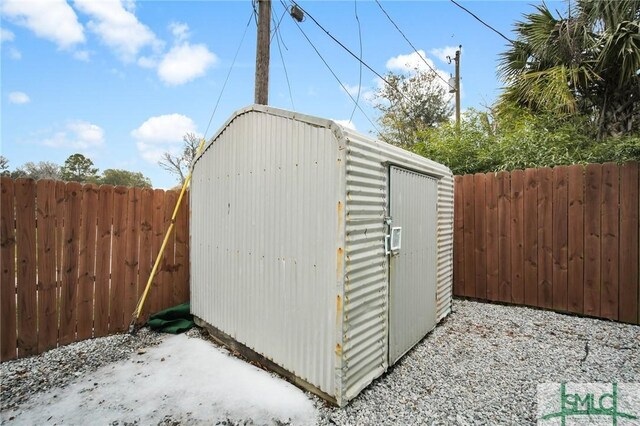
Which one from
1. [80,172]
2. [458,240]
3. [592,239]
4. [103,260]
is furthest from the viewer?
[80,172]

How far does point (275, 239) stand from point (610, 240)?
13.6 ft

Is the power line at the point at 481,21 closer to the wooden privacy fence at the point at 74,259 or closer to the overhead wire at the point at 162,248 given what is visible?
the overhead wire at the point at 162,248

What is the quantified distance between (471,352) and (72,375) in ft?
12.1

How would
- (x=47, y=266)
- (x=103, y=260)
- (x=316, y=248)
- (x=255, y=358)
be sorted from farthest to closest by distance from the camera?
1. (x=103, y=260)
2. (x=47, y=266)
3. (x=255, y=358)
4. (x=316, y=248)

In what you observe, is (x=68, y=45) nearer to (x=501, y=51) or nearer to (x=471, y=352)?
Answer: (x=471, y=352)

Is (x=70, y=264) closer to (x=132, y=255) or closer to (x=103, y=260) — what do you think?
(x=103, y=260)

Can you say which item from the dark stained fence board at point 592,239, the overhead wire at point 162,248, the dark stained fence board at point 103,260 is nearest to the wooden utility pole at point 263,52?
the overhead wire at point 162,248

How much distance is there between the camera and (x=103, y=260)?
337 cm

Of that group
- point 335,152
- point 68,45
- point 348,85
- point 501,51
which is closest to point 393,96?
point 501,51

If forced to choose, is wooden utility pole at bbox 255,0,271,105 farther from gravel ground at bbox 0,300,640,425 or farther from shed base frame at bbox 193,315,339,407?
gravel ground at bbox 0,300,640,425

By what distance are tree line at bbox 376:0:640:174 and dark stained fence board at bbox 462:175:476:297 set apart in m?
1.47

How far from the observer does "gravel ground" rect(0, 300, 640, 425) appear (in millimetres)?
2113

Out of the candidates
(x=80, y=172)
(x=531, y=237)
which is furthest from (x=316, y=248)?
(x=80, y=172)

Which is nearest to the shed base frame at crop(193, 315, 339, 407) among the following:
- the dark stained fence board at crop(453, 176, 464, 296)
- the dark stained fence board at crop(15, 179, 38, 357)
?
Answer: the dark stained fence board at crop(15, 179, 38, 357)
